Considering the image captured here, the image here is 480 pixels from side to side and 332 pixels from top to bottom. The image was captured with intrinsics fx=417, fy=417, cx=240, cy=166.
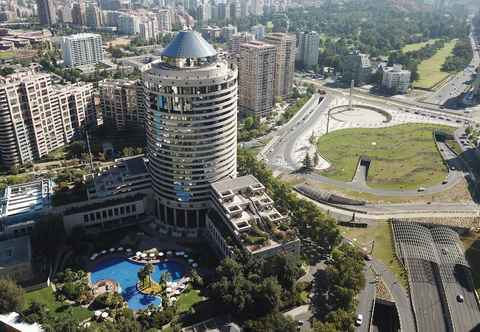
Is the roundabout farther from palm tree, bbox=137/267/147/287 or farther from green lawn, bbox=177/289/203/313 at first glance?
palm tree, bbox=137/267/147/287

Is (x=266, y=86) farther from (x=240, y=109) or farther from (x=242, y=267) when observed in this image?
(x=242, y=267)

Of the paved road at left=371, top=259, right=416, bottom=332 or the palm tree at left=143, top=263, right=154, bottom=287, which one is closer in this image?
the paved road at left=371, top=259, right=416, bottom=332

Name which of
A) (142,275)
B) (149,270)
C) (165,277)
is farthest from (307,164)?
(142,275)

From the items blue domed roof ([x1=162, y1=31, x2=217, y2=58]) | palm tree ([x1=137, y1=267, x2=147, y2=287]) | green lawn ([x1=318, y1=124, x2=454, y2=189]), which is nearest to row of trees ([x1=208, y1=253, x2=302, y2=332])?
palm tree ([x1=137, y1=267, x2=147, y2=287])

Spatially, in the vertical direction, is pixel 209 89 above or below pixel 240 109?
above

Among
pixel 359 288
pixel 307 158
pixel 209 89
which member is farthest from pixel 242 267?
pixel 307 158

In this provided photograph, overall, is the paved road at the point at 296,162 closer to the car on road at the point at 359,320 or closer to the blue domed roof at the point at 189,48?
the car on road at the point at 359,320
